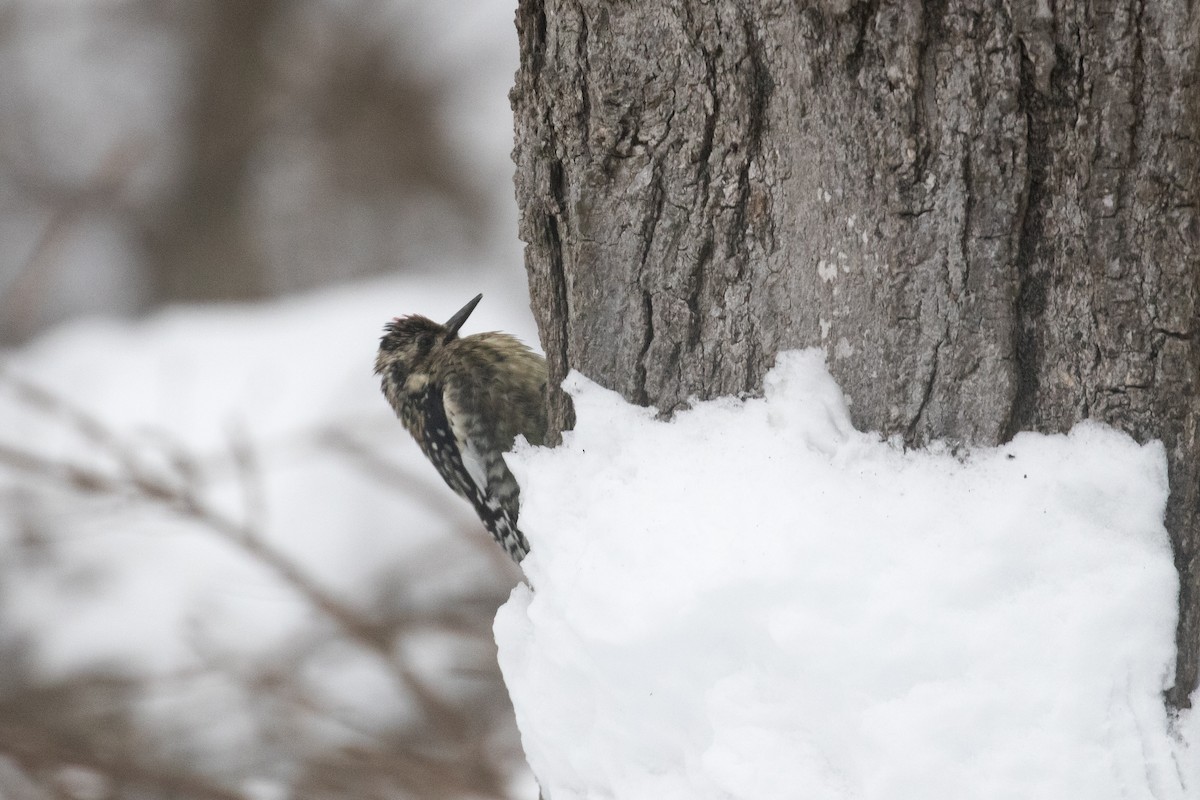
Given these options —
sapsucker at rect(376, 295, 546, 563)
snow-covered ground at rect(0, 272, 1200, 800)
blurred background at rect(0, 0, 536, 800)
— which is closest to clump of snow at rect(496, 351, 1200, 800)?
snow-covered ground at rect(0, 272, 1200, 800)

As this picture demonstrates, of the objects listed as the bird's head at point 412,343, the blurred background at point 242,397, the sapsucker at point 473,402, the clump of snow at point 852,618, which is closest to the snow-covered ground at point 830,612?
the clump of snow at point 852,618

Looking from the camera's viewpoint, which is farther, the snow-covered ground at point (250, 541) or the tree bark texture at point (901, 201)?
the snow-covered ground at point (250, 541)

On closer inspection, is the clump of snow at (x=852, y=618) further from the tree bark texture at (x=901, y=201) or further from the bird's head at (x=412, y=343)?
the bird's head at (x=412, y=343)

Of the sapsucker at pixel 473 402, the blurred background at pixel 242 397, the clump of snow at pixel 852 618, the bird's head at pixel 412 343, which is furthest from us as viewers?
the blurred background at pixel 242 397

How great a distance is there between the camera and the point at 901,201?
4.06 ft

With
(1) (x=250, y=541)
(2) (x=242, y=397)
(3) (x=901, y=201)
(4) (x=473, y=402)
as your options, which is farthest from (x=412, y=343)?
(2) (x=242, y=397)

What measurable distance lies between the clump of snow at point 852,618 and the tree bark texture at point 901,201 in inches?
2.5

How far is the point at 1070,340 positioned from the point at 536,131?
776mm

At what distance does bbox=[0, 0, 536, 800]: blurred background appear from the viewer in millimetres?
3254

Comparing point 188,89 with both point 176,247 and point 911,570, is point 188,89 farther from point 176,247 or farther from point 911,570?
point 911,570

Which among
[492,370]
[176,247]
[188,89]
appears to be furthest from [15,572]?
[188,89]

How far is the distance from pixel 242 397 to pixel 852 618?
461cm

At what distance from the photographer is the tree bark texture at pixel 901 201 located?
3.75 feet

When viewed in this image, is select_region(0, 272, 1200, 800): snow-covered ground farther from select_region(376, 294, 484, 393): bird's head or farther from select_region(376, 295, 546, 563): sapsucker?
select_region(376, 294, 484, 393): bird's head
